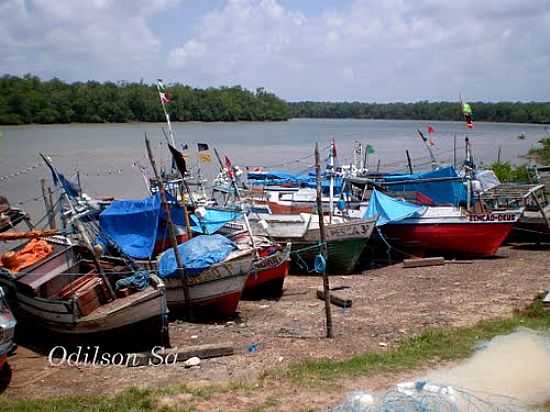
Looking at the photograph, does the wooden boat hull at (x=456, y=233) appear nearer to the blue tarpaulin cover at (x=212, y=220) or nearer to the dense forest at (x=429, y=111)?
the blue tarpaulin cover at (x=212, y=220)

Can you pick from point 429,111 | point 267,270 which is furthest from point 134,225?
point 429,111

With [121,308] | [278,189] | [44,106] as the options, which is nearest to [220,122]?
[44,106]

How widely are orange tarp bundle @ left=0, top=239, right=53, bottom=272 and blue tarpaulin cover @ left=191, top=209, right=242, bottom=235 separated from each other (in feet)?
14.7

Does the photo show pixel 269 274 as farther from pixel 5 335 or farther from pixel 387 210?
pixel 5 335

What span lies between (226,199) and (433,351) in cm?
1261

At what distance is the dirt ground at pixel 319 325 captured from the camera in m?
9.06

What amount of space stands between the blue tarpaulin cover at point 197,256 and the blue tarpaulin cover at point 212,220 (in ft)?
9.96

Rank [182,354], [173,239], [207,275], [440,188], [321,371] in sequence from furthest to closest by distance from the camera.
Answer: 1. [440,188]
2. [207,275]
3. [173,239]
4. [182,354]
5. [321,371]

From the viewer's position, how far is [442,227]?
18688 millimetres

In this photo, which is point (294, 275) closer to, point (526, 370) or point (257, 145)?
point (526, 370)

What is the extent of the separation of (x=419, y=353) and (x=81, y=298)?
5737 millimetres

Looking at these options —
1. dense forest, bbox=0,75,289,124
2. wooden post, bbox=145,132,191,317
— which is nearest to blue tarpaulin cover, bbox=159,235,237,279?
wooden post, bbox=145,132,191,317

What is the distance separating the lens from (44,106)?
72.3 metres

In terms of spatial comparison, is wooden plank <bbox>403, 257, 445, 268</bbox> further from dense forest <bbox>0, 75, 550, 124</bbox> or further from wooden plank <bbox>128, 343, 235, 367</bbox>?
dense forest <bbox>0, 75, 550, 124</bbox>
